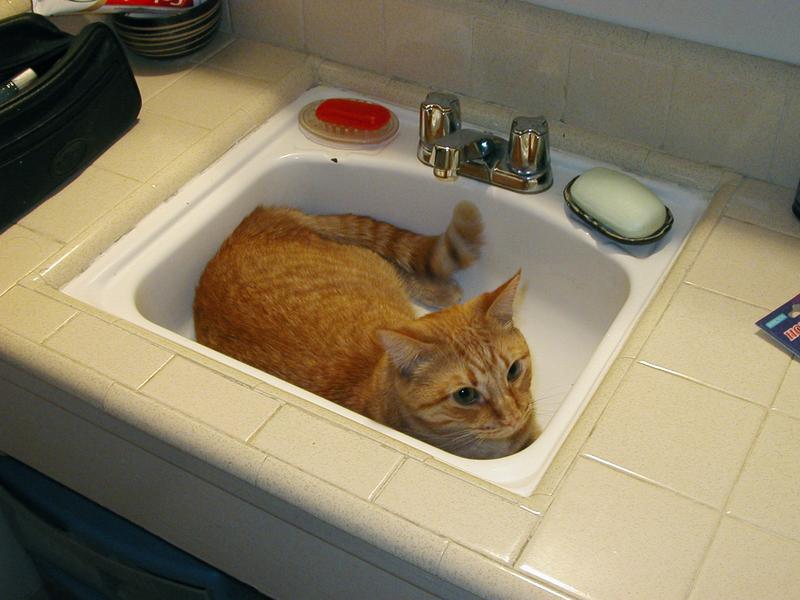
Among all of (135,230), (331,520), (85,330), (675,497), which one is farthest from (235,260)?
(675,497)

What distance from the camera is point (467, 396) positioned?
3.86ft

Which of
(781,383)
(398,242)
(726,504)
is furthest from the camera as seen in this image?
(398,242)

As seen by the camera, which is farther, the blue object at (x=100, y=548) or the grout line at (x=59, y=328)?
the blue object at (x=100, y=548)

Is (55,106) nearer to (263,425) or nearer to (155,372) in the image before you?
(155,372)

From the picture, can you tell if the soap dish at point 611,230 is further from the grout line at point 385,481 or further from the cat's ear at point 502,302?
the grout line at point 385,481

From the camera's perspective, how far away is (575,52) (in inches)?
51.4

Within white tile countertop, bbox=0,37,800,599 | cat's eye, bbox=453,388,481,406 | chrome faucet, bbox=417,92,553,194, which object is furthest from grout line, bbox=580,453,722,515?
chrome faucet, bbox=417,92,553,194

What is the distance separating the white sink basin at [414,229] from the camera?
1.23 meters

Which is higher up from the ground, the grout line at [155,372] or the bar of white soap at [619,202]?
the bar of white soap at [619,202]

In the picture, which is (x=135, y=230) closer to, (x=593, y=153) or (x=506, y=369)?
(x=506, y=369)

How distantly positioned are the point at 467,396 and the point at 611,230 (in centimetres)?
30

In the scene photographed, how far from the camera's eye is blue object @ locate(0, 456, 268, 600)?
4.23 feet

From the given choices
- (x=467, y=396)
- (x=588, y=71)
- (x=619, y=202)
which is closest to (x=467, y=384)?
(x=467, y=396)

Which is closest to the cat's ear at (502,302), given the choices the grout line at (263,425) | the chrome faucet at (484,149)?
the chrome faucet at (484,149)
